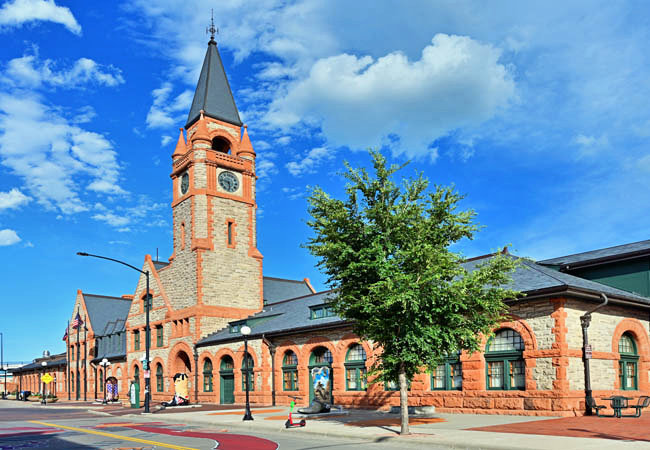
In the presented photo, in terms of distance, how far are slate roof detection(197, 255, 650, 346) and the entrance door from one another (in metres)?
2.44

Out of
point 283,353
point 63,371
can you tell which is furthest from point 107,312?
point 283,353

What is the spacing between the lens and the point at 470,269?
90.0 feet

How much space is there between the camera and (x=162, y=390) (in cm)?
4641

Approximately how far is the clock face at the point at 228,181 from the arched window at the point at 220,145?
380 cm

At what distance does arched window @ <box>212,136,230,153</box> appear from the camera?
1955 inches

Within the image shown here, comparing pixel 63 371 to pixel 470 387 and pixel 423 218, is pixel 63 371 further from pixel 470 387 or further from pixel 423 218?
pixel 423 218

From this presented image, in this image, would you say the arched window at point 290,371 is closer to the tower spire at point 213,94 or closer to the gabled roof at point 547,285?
the gabled roof at point 547,285

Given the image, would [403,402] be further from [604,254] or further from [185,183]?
[185,183]

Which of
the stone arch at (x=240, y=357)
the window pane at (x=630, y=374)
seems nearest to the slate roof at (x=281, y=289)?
the stone arch at (x=240, y=357)

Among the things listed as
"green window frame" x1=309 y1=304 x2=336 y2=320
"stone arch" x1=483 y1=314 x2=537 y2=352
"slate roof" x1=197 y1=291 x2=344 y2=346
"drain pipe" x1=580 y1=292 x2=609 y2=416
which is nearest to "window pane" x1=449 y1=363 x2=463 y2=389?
"stone arch" x1=483 y1=314 x2=537 y2=352

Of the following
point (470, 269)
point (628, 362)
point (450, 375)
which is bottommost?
point (450, 375)

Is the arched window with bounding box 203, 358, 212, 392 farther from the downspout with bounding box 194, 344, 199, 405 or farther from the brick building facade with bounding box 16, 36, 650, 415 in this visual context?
the downspout with bounding box 194, 344, 199, 405

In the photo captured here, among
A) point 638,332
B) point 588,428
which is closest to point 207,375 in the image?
point 638,332

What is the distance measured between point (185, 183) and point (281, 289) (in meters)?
13.6
